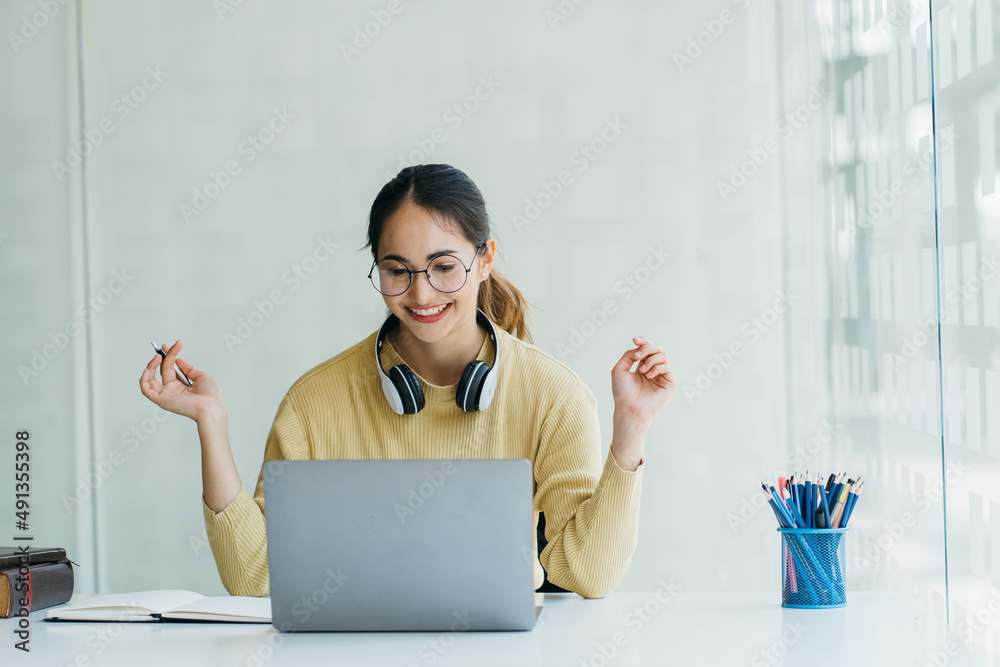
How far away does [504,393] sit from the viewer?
1.74 meters

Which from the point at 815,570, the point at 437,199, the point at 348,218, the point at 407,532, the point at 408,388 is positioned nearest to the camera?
the point at 407,532

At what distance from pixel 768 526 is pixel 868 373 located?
809 millimetres

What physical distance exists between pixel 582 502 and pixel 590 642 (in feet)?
1.47

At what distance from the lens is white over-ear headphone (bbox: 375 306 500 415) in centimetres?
166

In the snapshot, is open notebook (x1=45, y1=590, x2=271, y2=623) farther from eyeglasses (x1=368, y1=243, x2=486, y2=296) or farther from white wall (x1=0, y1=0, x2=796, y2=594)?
white wall (x1=0, y1=0, x2=796, y2=594)

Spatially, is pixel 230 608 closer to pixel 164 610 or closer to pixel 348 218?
pixel 164 610

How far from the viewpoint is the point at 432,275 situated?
1.71m

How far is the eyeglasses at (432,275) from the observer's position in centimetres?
171

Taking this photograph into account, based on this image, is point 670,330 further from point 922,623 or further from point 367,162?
point 922,623

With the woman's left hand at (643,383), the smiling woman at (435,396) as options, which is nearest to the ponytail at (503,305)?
the smiling woman at (435,396)

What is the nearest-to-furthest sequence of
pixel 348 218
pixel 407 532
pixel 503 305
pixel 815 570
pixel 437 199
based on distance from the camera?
pixel 407 532
pixel 815 570
pixel 437 199
pixel 503 305
pixel 348 218

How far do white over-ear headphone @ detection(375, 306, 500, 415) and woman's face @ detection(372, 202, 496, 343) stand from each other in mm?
92

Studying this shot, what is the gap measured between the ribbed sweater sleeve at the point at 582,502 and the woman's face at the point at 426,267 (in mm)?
265

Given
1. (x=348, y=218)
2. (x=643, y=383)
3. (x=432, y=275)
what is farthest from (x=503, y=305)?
(x=348, y=218)
